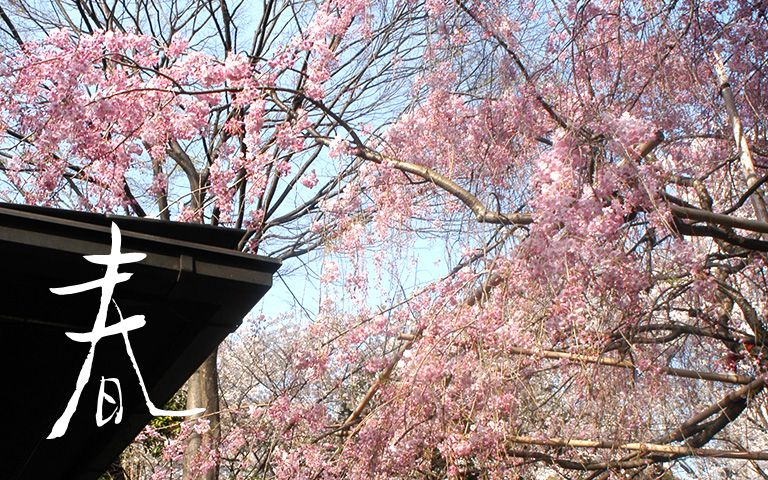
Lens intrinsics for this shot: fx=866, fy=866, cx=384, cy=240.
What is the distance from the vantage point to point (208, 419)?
23.0ft

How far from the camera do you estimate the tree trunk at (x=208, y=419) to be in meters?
6.55

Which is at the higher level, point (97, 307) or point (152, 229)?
point (152, 229)

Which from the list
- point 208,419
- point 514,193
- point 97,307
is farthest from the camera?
point 208,419

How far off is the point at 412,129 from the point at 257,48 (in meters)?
4.70

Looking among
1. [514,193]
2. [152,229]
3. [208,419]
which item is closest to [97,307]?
[152,229]

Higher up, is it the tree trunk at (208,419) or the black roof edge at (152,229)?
the tree trunk at (208,419)

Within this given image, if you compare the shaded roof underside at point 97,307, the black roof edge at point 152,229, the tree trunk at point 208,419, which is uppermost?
the tree trunk at point 208,419

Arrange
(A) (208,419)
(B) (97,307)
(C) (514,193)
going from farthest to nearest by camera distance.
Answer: (A) (208,419) < (C) (514,193) < (B) (97,307)

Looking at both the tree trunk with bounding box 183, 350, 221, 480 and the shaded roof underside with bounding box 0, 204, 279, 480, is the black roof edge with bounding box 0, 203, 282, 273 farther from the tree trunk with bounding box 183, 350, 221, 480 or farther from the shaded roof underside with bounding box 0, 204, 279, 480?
the tree trunk with bounding box 183, 350, 221, 480

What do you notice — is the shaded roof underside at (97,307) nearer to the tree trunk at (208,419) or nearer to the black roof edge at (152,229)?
the black roof edge at (152,229)

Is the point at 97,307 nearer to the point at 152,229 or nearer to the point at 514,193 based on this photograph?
the point at 152,229

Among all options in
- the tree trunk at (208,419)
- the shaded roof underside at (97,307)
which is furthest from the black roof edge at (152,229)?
the tree trunk at (208,419)

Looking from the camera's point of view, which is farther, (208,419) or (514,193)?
(208,419)

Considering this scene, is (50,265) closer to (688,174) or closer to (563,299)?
(563,299)
